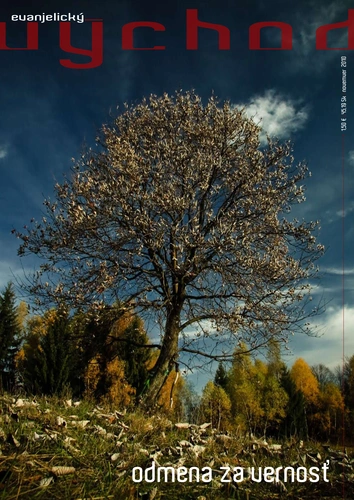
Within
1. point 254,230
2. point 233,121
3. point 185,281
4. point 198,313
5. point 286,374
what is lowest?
point 286,374

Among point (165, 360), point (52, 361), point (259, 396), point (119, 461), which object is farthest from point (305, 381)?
point (119, 461)

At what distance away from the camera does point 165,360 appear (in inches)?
534

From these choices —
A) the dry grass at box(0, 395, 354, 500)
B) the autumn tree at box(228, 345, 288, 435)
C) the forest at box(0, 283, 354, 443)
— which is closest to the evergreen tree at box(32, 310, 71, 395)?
the forest at box(0, 283, 354, 443)

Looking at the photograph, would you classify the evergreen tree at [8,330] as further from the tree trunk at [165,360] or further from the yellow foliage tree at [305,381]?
the yellow foliage tree at [305,381]

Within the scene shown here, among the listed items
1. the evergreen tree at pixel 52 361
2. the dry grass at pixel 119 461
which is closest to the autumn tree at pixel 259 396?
the evergreen tree at pixel 52 361

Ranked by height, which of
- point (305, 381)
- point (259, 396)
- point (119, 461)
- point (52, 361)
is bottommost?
point (259, 396)

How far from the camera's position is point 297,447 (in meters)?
6.33

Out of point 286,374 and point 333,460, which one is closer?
point 333,460

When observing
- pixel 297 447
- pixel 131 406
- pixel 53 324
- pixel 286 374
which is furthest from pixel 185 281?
pixel 286 374

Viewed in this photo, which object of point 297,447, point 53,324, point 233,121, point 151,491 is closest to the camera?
point 151,491

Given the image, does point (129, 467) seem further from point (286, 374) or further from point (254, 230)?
point (286, 374)

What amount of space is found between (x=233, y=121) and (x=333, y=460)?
12.7 m

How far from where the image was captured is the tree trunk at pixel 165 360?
523 inches

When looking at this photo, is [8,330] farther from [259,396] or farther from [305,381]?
[305,381]
